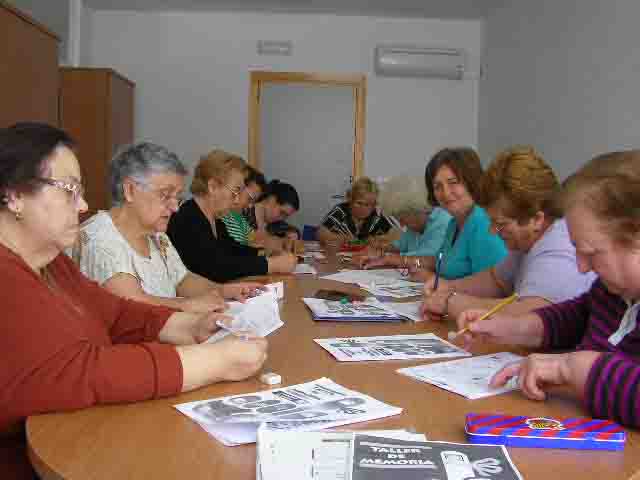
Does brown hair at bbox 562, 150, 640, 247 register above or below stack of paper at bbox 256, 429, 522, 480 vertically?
above

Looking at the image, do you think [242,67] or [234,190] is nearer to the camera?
[234,190]

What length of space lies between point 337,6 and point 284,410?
585cm

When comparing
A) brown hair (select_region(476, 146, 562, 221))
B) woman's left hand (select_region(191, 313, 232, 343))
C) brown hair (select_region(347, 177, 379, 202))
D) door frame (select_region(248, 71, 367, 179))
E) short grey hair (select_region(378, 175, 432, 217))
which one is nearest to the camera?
woman's left hand (select_region(191, 313, 232, 343))

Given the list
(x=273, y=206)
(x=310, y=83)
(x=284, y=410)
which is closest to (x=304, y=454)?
(x=284, y=410)

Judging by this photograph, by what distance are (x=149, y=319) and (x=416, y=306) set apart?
3.07ft

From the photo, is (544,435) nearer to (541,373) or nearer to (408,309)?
(541,373)

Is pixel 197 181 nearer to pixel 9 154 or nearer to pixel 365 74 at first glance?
pixel 9 154

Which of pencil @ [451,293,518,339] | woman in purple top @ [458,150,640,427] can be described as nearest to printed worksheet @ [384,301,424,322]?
pencil @ [451,293,518,339]

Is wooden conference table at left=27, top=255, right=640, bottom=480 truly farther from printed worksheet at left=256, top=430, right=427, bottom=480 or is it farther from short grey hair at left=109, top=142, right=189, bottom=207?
short grey hair at left=109, top=142, right=189, bottom=207

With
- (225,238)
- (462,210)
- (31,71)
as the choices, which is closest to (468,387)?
(462,210)

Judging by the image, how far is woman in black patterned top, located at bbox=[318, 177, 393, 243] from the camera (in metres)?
5.23

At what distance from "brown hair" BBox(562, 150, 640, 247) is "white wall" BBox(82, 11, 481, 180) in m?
5.76

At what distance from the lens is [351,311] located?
2023mm

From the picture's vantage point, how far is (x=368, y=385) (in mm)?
1279
